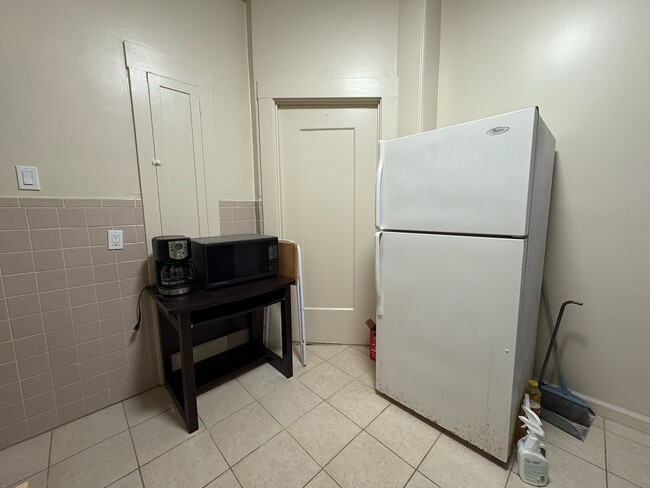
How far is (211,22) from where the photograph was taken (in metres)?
1.89

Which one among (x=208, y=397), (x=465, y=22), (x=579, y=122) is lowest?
(x=208, y=397)

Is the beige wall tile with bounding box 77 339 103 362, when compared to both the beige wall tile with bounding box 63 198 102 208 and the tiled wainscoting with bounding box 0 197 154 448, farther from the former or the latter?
the beige wall tile with bounding box 63 198 102 208

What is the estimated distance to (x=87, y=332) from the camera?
5.05ft

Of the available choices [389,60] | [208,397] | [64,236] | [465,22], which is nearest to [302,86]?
[389,60]

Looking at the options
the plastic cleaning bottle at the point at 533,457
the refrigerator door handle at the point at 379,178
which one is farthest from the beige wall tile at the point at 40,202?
the plastic cleaning bottle at the point at 533,457

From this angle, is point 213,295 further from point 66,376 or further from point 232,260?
point 66,376

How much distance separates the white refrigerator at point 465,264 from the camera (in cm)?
110

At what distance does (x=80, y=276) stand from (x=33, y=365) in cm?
49

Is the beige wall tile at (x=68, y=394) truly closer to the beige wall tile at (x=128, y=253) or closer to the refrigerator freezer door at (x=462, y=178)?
the beige wall tile at (x=128, y=253)

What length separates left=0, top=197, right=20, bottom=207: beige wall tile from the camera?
1271 mm

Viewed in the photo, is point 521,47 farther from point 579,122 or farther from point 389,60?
point 389,60

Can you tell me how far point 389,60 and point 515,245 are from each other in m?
1.61

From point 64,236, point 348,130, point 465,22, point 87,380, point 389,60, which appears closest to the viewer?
point 64,236

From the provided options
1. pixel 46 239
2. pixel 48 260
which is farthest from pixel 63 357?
pixel 46 239
